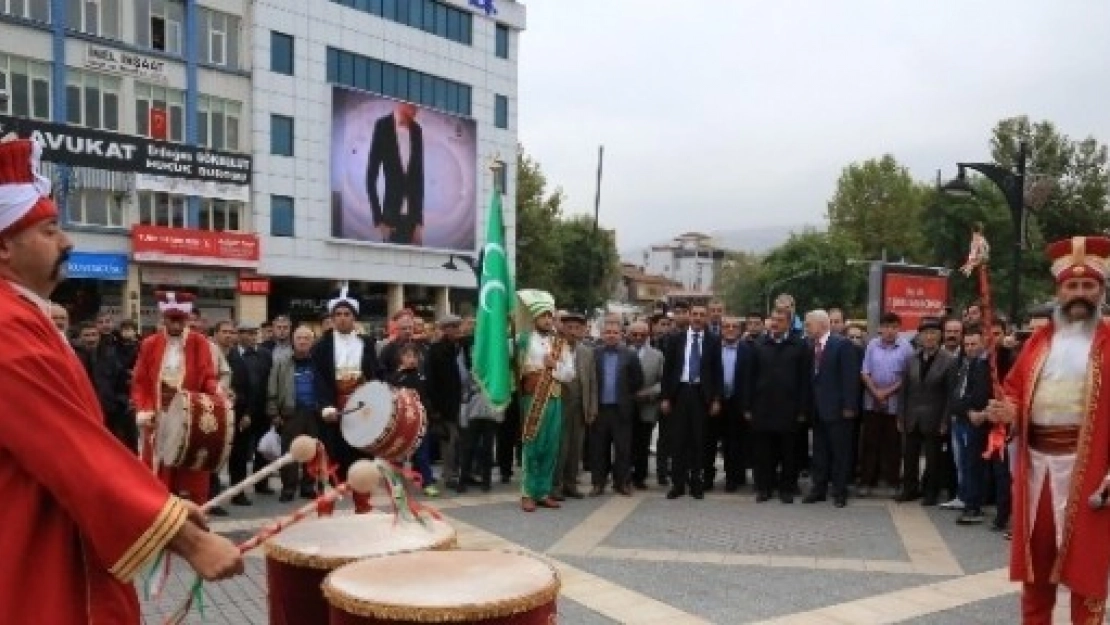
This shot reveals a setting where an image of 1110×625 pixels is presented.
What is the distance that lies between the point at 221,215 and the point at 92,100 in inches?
199

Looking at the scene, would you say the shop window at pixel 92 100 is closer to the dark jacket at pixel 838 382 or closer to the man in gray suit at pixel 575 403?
the man in gray suit at pixel 575 403

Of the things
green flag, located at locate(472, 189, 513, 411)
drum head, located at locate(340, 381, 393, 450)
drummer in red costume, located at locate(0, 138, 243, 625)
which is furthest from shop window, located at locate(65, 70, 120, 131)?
drummer in red costume, located at locate(0, 138, 243, 625)

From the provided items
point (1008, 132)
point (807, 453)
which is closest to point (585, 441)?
point (807, 453)

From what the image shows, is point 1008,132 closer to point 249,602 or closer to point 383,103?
point 383,103

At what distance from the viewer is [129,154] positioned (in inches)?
873

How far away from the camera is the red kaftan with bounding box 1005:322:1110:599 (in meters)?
4.57

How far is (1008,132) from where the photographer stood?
128ft

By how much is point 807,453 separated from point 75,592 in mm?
9506

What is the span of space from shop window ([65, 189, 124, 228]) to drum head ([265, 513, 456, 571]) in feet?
83.3

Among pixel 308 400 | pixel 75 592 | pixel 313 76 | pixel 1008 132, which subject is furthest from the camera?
pixel 1008 132

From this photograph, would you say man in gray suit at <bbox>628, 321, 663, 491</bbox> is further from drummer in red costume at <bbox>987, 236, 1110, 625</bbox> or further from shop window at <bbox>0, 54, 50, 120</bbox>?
shop window at <bbox>0, 54, 50, 120</bbox>

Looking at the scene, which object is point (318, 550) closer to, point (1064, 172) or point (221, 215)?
point (221, 215)

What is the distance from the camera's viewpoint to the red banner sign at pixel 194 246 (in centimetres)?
2694

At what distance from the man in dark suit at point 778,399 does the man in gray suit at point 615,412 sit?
1.30 metres
